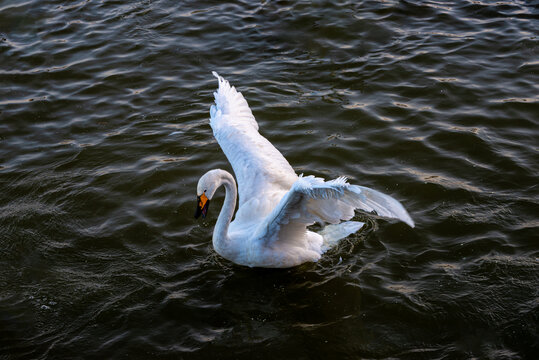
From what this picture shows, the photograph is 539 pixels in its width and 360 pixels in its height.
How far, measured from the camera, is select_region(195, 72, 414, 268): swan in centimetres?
542

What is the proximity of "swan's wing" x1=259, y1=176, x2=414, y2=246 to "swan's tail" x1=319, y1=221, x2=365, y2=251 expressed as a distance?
0.45 m

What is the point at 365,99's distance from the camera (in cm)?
970

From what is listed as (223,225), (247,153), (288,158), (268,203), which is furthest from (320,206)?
(288,158)

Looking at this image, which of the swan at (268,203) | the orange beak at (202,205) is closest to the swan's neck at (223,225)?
the swan at (268,203)

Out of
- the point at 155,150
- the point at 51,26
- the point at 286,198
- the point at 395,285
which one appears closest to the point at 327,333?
the point at 395,285

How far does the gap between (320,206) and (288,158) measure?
2.80m

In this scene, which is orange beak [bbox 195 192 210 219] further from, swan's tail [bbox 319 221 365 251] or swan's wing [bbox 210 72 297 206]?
swan's tail [bbox 319 221 365 251]

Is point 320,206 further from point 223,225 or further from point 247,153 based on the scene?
point 247,153

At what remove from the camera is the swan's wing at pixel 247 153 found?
281 inches

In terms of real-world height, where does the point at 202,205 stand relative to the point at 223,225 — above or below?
above

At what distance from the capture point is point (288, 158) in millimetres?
8609

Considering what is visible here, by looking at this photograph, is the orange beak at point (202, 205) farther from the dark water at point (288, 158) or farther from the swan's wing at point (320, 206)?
the dark water at point (288, 158)

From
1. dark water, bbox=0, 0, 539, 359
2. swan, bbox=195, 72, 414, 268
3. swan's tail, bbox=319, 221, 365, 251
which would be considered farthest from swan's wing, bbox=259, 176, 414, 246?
dark water, bbox=0, 0, 539, 359

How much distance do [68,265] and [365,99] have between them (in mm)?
5328
